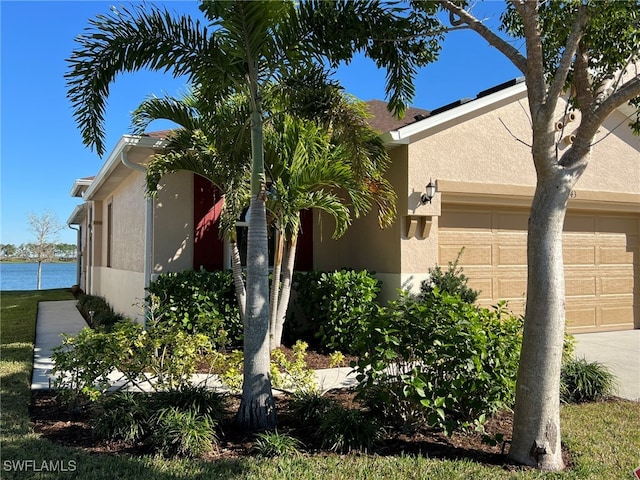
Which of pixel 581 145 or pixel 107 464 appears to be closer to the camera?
pixel 107 464

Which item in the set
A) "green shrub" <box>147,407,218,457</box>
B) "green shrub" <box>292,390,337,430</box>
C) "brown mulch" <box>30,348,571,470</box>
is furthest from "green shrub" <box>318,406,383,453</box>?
"green shrub" <box>147,407,218,457</box>

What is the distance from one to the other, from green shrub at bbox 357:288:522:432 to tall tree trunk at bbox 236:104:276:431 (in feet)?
3.07

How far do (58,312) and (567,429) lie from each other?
14.1 metres

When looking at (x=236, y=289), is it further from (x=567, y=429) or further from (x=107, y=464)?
(x=567, y=429)

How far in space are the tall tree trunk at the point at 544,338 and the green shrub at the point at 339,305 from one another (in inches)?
162

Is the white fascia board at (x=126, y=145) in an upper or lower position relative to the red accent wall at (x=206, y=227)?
upper

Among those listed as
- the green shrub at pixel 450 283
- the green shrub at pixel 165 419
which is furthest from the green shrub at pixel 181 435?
the green shrub at pixel 450 283

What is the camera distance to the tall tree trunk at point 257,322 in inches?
188

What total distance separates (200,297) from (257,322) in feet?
11.1

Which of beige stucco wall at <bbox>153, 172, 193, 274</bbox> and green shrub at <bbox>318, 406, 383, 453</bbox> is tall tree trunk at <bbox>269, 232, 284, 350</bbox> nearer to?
beige stucco wall at <bbox>153, 172, 193, 274</bbox>

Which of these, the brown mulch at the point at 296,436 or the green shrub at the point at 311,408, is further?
the green shrub at the point at 311,408

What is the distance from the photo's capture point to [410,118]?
40.5ft

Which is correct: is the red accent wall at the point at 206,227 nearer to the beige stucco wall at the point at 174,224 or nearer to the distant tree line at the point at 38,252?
the beige stucco wall at the point at 174,224

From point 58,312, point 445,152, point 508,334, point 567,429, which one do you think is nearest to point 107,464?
point 508,334
